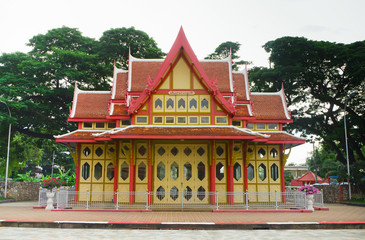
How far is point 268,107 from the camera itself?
82.8 ft

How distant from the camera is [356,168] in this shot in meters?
28.6

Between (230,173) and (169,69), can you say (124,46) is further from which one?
(230,173)

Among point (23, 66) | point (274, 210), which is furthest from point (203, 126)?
point (23, 66)

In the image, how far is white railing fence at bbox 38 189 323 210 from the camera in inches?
727

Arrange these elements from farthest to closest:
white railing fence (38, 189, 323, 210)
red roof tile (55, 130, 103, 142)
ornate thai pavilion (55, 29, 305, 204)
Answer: red roof tile (55, 130, 103, 142) < ornate thai pavilion (55, 29, 305, 204) < white railing fence (38, 189, 323, 210)

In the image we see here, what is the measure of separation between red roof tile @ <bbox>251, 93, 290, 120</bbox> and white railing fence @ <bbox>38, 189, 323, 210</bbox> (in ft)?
19.1

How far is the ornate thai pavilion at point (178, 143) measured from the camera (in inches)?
792

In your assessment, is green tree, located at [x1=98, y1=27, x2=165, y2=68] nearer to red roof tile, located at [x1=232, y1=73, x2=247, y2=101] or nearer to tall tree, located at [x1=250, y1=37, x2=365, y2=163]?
tall tree, located at [x1=250, y1=37, x2=365, y2=163]

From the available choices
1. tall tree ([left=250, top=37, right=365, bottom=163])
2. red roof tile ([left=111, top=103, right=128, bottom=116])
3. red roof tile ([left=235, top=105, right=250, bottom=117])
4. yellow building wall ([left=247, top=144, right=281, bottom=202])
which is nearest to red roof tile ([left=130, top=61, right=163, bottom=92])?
red roof tile ([left=111, top=103, right=128, bottom=116])

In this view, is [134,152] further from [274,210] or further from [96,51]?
[96,51]

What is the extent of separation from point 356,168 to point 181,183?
17.5 metres

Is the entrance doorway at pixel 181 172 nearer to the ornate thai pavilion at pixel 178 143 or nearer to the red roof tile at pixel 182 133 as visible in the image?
the ornate thai pavilion at pixel 178 143

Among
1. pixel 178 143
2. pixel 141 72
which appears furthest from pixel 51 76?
pixel 178 143

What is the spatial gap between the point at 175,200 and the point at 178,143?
3.67 m
